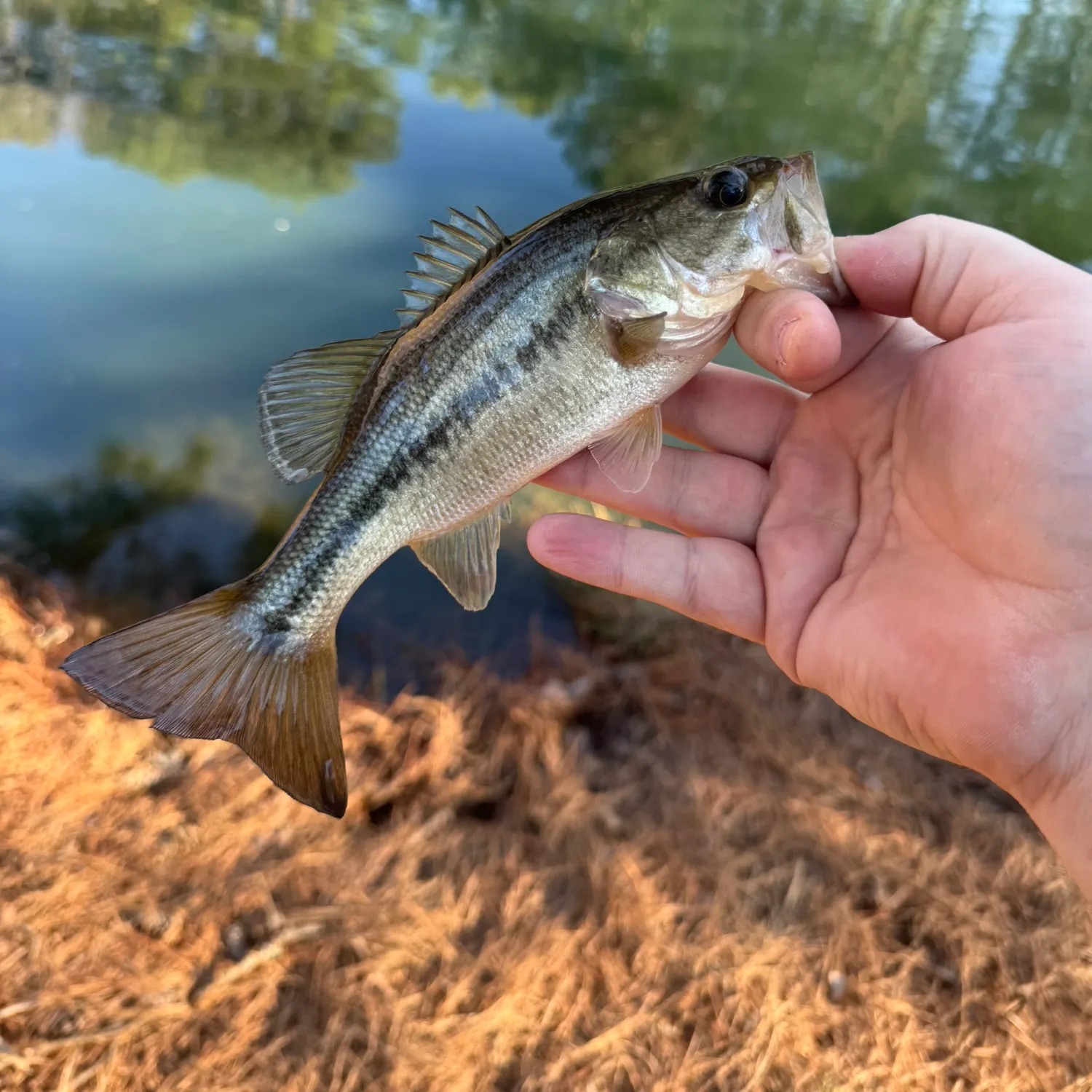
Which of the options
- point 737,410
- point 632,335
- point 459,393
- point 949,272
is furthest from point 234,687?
point 949,272

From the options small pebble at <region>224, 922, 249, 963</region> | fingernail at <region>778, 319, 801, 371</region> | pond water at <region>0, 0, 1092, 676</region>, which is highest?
fingernail at <region>778, 319, 801, 371</region>

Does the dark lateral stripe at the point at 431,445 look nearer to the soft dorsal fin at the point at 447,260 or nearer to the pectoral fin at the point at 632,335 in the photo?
the pectoral fin at the point at 632,335

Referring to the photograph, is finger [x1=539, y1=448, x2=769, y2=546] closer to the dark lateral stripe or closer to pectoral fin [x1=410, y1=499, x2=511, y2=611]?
pectoral fin [x1=410, y1=499, x2=511, y2=611]

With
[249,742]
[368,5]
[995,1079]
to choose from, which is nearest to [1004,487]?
[249,742]

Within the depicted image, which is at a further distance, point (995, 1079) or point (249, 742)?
point (995, 1079)

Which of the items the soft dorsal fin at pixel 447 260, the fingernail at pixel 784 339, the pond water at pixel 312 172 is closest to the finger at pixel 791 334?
the fingernail at pixel 784 339

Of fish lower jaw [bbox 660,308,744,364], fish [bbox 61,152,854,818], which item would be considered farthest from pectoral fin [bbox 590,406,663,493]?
fish lower jaw [bbox 660,308,744,364]

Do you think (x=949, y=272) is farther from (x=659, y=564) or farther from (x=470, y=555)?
(x=470, y=555)

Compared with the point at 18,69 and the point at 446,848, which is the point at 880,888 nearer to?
the point at 446,848
